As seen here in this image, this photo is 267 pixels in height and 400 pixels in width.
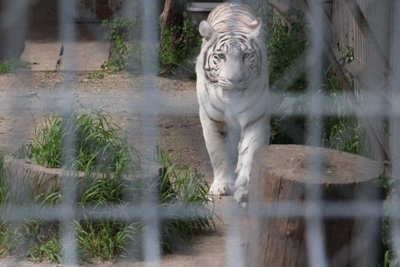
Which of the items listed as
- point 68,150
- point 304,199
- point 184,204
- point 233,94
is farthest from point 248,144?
point 304,199

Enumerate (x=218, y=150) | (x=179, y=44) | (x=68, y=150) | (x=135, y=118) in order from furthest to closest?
(x=179, y=44)
(x=218, y=150)
(x=135, y=118)
(x=68, y=150)

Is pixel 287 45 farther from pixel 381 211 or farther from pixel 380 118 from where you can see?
pixel 381 211

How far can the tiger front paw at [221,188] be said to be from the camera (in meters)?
3.20

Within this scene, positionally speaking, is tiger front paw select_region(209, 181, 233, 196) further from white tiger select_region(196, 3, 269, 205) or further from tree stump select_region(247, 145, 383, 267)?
tree stump select_region(247, 145, 383, 267)

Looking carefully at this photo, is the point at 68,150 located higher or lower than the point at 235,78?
lower

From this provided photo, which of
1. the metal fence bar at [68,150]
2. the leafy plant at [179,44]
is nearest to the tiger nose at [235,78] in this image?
the metal fence bar at [68,150]

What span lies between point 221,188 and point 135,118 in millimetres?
586

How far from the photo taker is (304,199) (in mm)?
2014

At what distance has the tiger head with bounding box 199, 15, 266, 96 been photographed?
3104 millimetres

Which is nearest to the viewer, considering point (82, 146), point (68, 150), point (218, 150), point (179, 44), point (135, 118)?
point (68, 150)

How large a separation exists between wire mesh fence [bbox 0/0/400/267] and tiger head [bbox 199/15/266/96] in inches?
5.6

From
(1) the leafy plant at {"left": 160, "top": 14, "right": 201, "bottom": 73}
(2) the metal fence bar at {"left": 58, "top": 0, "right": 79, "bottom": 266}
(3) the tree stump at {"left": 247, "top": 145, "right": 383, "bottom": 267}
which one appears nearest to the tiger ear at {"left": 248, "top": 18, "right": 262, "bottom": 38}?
(2) the metal fence bar at {"left": 58, "top": 0, "right": 79, "bottom": 266}

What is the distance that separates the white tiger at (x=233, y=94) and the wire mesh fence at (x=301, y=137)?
0.37 ft

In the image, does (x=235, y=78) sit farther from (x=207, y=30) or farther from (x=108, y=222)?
(x=108, y=222)
